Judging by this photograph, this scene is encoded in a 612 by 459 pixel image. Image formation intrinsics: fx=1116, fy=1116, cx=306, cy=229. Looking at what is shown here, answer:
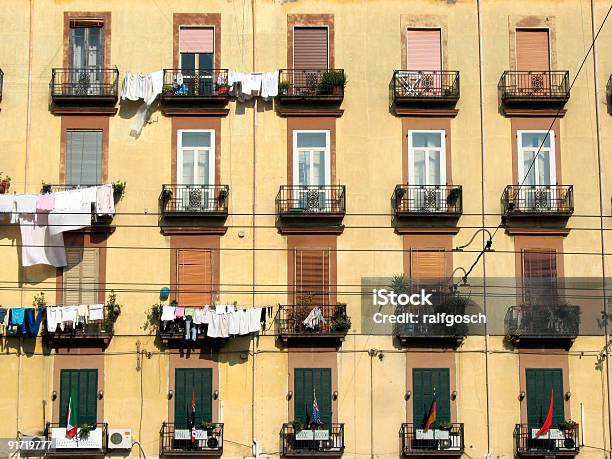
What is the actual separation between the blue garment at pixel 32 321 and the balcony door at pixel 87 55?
7872mm

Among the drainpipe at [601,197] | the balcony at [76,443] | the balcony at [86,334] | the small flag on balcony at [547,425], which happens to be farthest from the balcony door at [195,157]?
the small flag on balcony at [547,425]

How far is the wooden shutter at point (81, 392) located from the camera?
3700 centimetres

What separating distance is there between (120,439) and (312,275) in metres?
8.37

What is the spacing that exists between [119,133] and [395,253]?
10.4 m

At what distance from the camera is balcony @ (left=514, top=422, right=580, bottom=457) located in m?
36.8

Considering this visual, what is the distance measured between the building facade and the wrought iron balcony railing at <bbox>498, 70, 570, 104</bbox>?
0.07m

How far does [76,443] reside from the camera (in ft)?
119

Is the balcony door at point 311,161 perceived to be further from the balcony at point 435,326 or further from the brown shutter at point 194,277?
the balcony at point 435,326

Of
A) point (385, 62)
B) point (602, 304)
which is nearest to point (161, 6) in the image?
point (385, 62)

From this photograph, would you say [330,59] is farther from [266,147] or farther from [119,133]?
[119,133]

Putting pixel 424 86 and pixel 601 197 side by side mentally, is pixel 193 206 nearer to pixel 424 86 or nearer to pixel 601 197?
pixel 424 86

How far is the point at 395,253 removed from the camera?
126 ft

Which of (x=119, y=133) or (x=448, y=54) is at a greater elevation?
(x=448, y=54)

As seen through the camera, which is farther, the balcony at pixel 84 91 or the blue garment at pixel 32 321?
the balcony at pixel 84 91
